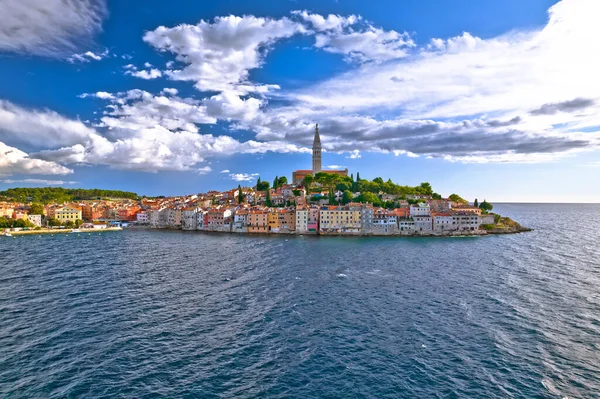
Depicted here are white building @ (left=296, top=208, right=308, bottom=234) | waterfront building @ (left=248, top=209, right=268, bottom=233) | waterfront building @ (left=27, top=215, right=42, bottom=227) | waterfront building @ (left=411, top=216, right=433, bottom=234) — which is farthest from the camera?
waterfront building @ (left=27, top=215, right=42, bottom=227)

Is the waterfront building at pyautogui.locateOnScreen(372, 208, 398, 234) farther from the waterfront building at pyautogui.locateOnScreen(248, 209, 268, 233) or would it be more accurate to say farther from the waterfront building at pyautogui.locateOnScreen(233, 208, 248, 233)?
the waterfront building at pyautogui.locateOnScreen(233, 208, 248, 233)

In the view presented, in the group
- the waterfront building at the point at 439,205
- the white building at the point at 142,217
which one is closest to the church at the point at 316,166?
the waterfront building at the point at 439,205

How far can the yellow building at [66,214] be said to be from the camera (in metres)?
83.7

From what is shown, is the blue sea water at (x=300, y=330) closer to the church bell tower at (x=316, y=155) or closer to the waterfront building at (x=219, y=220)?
the waterfront building at (x=219, y=220)

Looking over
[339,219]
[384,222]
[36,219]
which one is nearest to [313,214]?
[339,219]

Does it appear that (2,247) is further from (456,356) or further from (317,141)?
(317,141)

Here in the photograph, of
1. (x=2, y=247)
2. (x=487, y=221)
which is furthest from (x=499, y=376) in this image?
(x=487, y=221)

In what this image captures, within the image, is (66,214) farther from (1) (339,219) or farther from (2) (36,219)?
(1) (339,219)

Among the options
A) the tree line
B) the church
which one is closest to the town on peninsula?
the church

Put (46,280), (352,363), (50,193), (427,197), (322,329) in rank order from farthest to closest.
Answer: (50,193) → (427,197) → (46,280) → (322,329) → (352,363)

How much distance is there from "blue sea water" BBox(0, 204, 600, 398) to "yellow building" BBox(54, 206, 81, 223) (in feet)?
175

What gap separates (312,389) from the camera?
13.8m

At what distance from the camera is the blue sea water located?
1406 centimetres

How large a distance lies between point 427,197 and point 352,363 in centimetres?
8052
